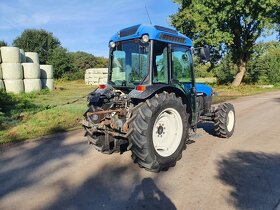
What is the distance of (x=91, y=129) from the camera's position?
6230 mm

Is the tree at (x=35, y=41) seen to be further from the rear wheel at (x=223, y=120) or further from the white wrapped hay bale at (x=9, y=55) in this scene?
the rear wheel at (x=223, y=120)

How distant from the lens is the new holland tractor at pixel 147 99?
17.9 feet

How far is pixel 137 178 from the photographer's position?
5.30 metres

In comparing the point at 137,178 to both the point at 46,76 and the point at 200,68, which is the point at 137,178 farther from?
the point at 200,68

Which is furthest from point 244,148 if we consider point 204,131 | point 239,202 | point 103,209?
point 103,209

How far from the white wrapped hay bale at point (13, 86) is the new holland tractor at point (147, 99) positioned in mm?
14050

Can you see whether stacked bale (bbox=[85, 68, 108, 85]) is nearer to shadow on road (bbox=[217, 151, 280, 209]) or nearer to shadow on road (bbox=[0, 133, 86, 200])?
shadow on road (bbox=[0, 133, 86, 200])

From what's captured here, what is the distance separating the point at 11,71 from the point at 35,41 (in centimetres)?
4274

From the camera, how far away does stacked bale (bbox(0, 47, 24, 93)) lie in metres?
18.7

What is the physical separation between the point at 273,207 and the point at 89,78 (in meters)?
31.8

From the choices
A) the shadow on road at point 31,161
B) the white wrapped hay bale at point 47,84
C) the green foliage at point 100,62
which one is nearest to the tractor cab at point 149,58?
the shadow on road at point 31,161

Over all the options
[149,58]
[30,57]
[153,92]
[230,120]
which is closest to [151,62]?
[149,58]

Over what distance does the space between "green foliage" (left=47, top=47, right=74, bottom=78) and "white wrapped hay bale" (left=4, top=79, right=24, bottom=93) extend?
89.9ft

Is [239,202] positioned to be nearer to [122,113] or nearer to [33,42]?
[122,113]
